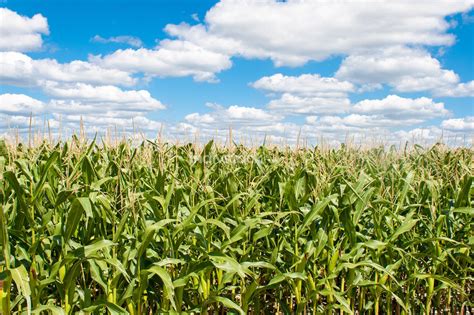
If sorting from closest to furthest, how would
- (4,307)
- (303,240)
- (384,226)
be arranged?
(4,307), (303,240), (384,226)

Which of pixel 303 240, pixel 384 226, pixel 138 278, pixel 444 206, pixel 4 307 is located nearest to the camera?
pixel 4 307

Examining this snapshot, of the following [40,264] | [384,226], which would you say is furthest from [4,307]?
[384,226]

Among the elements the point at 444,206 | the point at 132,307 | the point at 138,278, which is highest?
the point at 444,206

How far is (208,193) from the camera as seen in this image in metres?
4.34

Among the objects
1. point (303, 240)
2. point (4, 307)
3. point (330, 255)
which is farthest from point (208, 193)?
point (4, 307)

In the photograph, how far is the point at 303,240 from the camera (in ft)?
13.6

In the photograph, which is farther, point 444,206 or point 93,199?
point 444,206

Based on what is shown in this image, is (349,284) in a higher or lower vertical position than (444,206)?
lower

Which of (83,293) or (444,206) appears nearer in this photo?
(83,293)

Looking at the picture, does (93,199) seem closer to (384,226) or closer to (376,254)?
(376,254)

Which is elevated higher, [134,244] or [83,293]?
[134,244]

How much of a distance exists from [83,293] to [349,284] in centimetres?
218

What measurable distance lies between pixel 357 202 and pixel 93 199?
2.22 m

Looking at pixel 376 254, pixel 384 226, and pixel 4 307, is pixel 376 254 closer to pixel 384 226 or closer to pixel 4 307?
pixel 384 226
